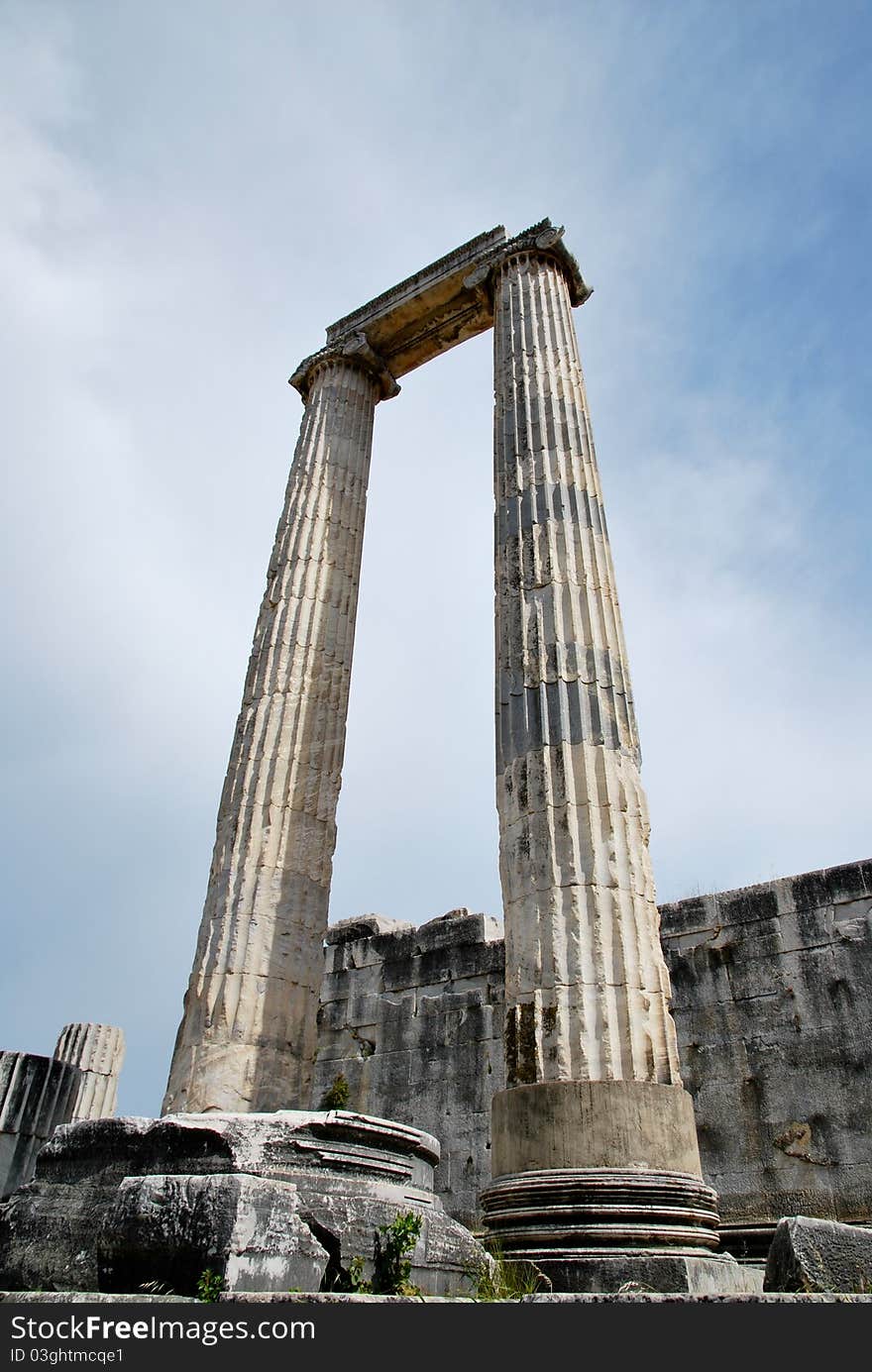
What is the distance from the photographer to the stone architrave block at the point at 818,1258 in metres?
4.86

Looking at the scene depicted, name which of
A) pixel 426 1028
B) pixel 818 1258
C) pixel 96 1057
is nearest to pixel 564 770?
pixel 818 1258

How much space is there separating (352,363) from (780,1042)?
42.4 ft

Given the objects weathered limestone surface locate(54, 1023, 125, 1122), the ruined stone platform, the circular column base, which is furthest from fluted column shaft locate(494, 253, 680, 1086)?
weathered limestone surface locate(54, 1023, 125, 1122)

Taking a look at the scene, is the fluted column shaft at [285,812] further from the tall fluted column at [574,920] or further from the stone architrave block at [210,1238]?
the stone architrave block at [210,1238]

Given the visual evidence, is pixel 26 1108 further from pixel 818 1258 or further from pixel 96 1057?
pixel 818 1258

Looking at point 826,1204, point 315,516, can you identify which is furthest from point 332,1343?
point 315,516

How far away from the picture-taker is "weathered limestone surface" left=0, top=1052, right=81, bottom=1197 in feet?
43.3

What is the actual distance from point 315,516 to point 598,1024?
925 centimetres

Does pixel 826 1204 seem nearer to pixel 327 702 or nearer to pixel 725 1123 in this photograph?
pixel 725 1123

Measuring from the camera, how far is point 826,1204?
9.52 m

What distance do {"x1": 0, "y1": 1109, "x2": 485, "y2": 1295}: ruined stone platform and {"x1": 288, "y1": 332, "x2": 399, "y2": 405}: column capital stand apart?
13.3 meters

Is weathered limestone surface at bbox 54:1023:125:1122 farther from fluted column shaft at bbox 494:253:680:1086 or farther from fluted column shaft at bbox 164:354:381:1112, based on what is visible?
fluted column shaft at bbox 494:253:680:1086

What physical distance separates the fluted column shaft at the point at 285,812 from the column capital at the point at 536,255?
119 inches

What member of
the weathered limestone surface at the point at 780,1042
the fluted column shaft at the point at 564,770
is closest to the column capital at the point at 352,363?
the fluted column shaft at the point at 564,770
